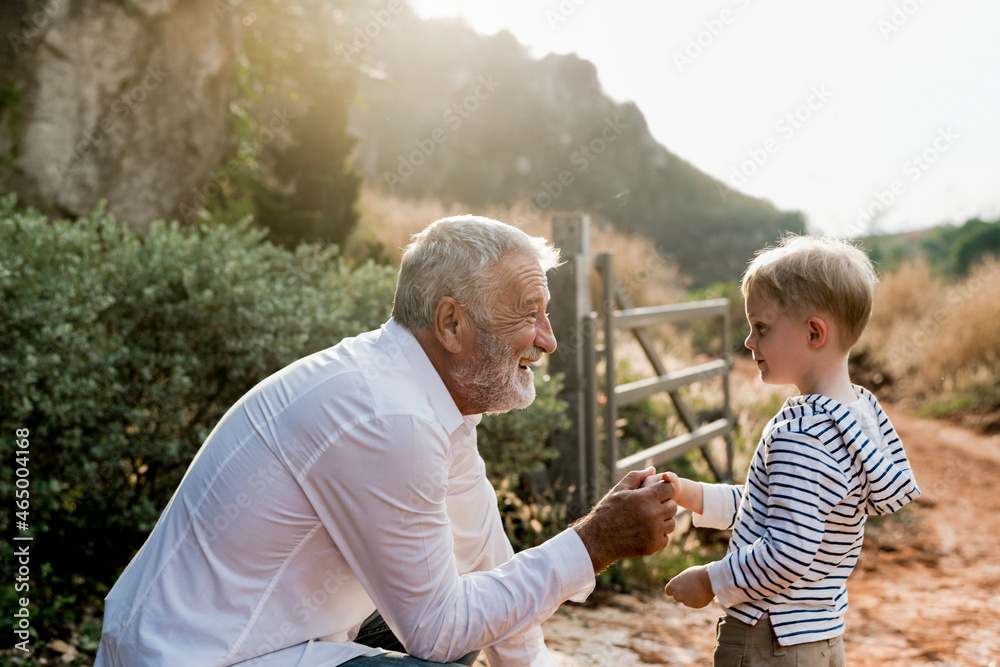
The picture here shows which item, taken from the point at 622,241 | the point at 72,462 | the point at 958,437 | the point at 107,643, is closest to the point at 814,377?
the point at 107,643

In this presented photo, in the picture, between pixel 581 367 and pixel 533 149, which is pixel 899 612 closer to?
pixel 581 367

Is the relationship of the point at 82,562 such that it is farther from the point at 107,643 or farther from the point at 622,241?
the point at 622,241

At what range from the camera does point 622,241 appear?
1305 cm

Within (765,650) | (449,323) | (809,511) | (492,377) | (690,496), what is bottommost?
(765,650)

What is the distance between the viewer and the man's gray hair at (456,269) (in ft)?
5.96

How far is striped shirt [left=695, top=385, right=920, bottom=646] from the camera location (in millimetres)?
1602

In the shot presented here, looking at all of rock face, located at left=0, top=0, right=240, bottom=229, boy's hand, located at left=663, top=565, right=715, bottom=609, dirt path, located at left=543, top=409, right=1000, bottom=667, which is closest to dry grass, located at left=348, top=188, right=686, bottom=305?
rock face, located at left=0, top=0, right=240, bottom=229

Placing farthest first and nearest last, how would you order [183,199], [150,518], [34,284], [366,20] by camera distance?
1. [366,20]
2. [183,199]
3. [150,518]
4. [34,284]

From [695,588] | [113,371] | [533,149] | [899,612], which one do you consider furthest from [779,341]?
[533,149]

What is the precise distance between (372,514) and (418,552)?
13 centimetres

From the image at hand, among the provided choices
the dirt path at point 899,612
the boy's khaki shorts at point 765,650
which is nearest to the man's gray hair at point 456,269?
the boy's khaki shorts at point 765,650

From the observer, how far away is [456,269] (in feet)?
5.95

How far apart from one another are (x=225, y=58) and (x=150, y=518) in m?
5.84

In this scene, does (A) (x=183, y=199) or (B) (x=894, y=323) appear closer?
(A) (x=183, y=199)
